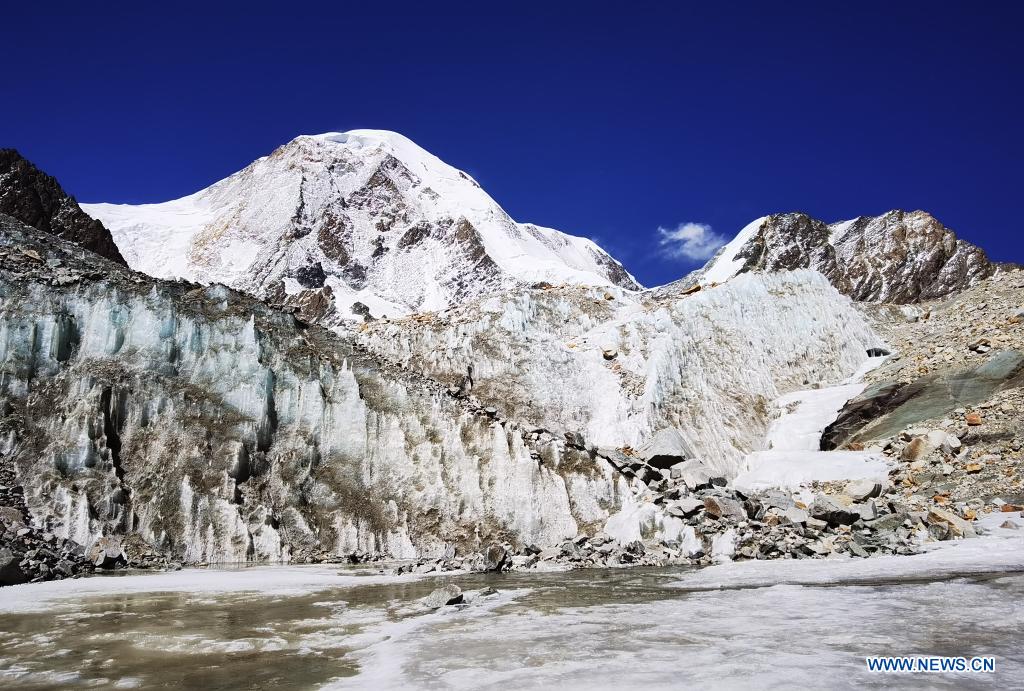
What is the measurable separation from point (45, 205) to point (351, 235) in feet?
190

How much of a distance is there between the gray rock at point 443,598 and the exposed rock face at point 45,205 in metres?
65.5

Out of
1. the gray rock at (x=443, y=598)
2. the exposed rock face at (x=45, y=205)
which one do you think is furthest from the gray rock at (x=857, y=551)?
the exposed rock face at (x=45, y=205)

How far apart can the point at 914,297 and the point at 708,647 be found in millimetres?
83806

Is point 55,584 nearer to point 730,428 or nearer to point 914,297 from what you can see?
point 730,428

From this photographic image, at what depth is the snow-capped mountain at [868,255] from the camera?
8256cm

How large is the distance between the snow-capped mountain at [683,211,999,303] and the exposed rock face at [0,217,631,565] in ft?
181

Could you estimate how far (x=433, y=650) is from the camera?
36.2 feet

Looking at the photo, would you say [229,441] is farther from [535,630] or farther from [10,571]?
[535,630]

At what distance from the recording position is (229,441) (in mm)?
25859

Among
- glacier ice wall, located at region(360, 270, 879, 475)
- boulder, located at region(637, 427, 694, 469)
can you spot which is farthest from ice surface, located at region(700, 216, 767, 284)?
boulder, located at region(637, 427, 694, 469)

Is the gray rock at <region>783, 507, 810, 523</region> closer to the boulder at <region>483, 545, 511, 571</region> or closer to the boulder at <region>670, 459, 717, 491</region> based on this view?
the boulder at <region>670, 459, 717, 491</region>

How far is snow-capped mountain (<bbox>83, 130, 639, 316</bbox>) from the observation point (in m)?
108

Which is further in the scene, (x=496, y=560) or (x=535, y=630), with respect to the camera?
(x=496, y=560)

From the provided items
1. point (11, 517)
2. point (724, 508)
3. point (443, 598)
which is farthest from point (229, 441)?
point (724, 508)
